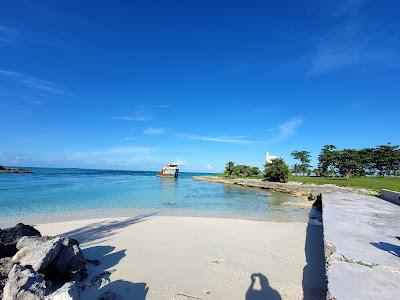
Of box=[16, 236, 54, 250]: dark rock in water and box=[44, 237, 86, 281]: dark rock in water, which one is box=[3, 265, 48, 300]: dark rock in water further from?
box=[16, 236, 54, 250]: dark rock in water

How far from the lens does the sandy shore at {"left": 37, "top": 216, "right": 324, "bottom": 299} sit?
20.4ft

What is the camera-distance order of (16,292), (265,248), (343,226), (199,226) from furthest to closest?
1. (199,226)
2. (265,248)
3. (343,226)
4. (16,292)

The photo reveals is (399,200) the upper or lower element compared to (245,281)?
upper

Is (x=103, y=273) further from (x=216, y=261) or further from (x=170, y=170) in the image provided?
(x=170, y=170)

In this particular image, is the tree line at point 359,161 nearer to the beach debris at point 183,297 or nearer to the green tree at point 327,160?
the green tree at point 327,160

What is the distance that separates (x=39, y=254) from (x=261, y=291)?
508 centimetres

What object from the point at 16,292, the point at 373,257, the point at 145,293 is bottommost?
the point at 145,293

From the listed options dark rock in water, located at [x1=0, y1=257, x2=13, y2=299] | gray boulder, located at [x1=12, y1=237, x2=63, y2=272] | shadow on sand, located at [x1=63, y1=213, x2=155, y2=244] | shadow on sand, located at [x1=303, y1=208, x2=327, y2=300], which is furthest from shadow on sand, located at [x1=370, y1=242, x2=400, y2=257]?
shadow on sand, located at [x1=63, y1=213, x2=155, y2=244]

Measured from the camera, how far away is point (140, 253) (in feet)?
28.5

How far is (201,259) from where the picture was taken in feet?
26.8

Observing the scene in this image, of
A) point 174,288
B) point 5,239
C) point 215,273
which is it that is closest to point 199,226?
point 215,273

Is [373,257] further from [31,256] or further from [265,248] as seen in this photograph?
[31,256]

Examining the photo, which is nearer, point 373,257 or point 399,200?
point 373,257

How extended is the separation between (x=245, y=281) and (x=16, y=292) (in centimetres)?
483
